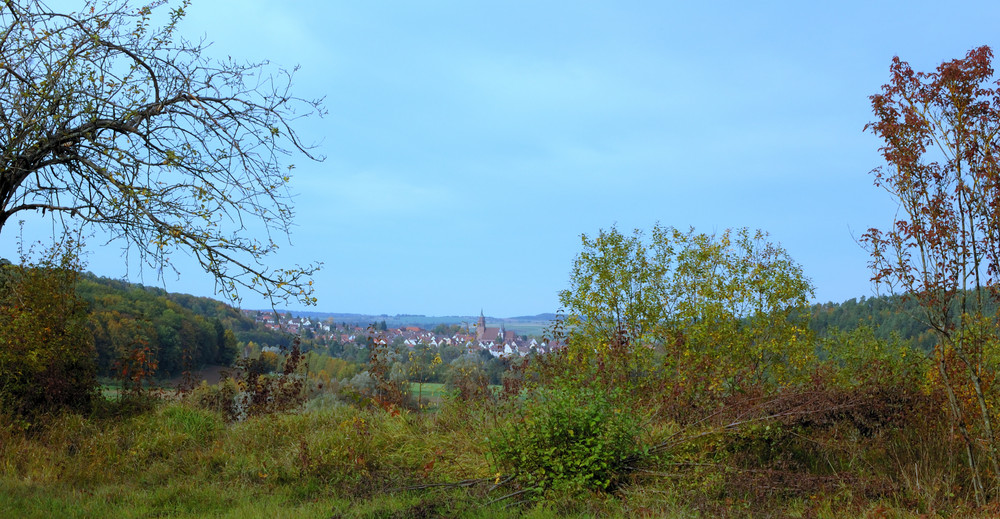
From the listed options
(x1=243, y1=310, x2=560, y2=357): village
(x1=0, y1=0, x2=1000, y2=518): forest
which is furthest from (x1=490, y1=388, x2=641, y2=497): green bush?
(x1=243, y1=310, x2=560, y2=357): village

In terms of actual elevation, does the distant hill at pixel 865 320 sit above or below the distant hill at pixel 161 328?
below

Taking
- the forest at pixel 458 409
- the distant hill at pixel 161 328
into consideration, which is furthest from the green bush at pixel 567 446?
the distant hill at pixel 161 328

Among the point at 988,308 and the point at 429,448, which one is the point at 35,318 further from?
the point at 988,308

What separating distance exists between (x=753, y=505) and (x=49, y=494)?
21.8 feet

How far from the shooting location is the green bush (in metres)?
6.00

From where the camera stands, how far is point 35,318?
28.0ft

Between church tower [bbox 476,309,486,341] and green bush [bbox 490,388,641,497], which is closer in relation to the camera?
green bush [bbox 490,388,641,497]

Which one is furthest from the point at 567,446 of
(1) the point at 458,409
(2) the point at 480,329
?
(2) the point at 480,329

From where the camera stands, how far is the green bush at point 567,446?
600 cm

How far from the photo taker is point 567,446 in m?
6.21

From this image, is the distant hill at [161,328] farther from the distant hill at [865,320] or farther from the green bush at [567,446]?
the distant hill at [865,320]

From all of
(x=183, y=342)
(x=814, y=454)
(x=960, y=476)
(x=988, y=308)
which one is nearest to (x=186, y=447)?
(x=183, y=342)

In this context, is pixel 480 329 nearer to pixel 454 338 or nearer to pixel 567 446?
pixel 454 338

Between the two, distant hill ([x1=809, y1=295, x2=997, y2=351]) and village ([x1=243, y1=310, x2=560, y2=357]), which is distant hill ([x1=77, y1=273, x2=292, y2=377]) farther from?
distant hill ([x1=809, y1=295, x2=997, y2=351])
